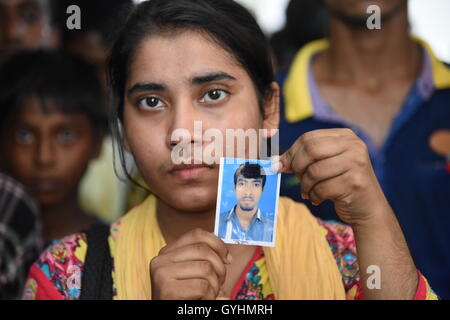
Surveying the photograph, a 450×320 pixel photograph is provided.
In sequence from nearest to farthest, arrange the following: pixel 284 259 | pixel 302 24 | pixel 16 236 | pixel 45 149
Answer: pixel 284 259 < pixel 16 236 < pixel 45 149 < pixel 302 24

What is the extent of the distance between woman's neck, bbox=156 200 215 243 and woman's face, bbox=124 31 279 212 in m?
0.12

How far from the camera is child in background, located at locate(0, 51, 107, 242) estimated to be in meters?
3.30

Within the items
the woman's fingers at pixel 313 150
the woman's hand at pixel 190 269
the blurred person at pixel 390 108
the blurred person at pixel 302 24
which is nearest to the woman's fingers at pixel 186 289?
the woman's hand at pixel 190 269

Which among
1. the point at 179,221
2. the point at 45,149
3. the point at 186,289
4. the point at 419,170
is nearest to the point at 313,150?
the point at 186,289

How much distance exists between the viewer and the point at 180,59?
1.70 m

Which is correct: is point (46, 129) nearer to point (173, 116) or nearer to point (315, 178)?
point (173, 116)

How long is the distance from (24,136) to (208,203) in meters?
1.96

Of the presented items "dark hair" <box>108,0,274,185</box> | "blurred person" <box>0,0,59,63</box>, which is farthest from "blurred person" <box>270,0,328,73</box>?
"dark hair" <box>108,0,274,185</box>

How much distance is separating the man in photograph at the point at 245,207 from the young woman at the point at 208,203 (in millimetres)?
63

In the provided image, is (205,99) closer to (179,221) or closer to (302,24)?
(179,221)

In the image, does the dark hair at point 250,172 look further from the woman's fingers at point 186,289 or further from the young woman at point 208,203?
the woman's fingers at point 186,289
